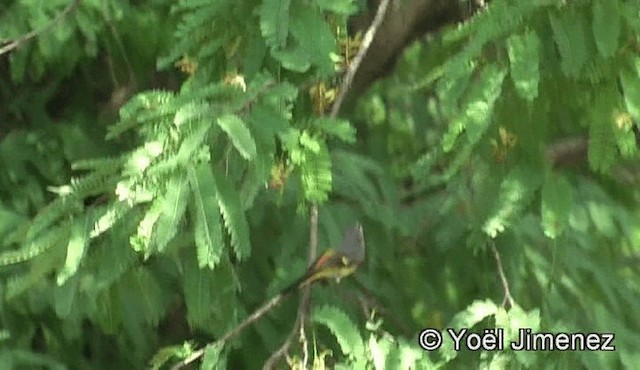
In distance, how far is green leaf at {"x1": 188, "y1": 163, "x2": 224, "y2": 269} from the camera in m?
1.04

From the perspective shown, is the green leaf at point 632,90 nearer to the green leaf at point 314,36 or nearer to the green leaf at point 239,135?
the green leaf at point 314,36

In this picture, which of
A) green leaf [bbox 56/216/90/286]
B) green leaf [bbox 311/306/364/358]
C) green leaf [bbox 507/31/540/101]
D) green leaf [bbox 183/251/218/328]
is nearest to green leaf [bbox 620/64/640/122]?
green leaf [bbox 507/31/540/101]

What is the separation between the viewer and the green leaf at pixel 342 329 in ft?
3.99

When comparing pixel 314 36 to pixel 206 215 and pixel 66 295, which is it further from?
pixel 66 295

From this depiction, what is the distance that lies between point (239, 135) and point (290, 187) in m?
0.59

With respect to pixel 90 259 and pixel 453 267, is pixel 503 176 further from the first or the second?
pixel 453 267

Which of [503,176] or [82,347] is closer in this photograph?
[503,176]

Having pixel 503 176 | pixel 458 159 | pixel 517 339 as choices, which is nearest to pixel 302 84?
pixel 458 159

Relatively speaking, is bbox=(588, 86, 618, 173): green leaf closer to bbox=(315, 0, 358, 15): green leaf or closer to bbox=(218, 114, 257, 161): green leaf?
bbox=(315, 0, 358, 15): green leaf

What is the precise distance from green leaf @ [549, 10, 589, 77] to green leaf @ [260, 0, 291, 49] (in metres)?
0.34

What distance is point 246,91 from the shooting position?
1.09 metres

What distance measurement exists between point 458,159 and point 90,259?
0.53 m

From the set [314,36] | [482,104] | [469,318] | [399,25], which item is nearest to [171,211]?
[314,36]

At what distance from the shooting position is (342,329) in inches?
48.4
